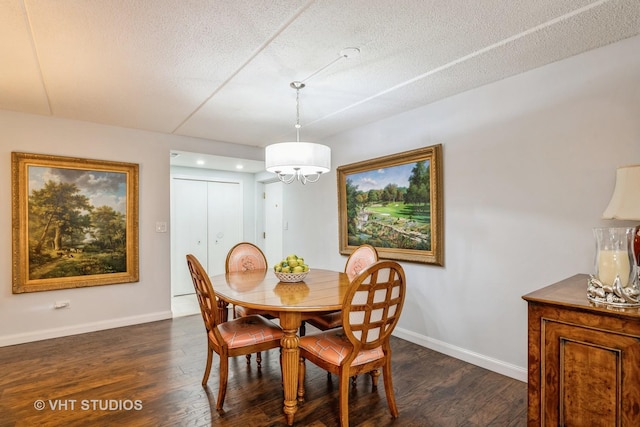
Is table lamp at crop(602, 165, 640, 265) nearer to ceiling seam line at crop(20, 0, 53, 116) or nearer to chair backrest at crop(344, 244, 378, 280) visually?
chair backrest at crop(344, 244, 378, 280)

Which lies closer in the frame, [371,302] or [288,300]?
[371,302]

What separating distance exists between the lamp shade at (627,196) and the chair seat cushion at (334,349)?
144 centimetres

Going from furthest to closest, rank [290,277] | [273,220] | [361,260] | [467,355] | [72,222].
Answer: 1. [273,220]
2. [72,222]
3. [361,260]
4. [467,355]
5. [290,277]

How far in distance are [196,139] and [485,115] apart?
3360mm

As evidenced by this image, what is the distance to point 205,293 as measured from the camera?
2064 mm

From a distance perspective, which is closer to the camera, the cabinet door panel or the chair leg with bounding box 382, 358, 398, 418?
the cabinet door panel

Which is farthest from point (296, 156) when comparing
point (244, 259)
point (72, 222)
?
point (72, 222)

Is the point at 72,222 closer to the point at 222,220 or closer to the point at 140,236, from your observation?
the point at 140,236

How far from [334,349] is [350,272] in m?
1.11

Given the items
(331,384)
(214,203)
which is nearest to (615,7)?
(331,384)

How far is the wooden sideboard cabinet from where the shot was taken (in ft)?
4.21

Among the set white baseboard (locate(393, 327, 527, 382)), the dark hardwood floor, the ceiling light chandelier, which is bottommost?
the dark hardwood floor

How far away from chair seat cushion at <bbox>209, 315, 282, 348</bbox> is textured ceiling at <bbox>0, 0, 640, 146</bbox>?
1810 mm

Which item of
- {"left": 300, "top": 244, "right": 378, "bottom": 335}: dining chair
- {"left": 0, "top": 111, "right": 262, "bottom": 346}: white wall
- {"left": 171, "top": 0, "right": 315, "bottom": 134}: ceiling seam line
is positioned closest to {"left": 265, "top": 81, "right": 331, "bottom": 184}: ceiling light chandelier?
{"left": 171, "top": 0, "right": 315, "bottom": 134}: ceiling seam line
